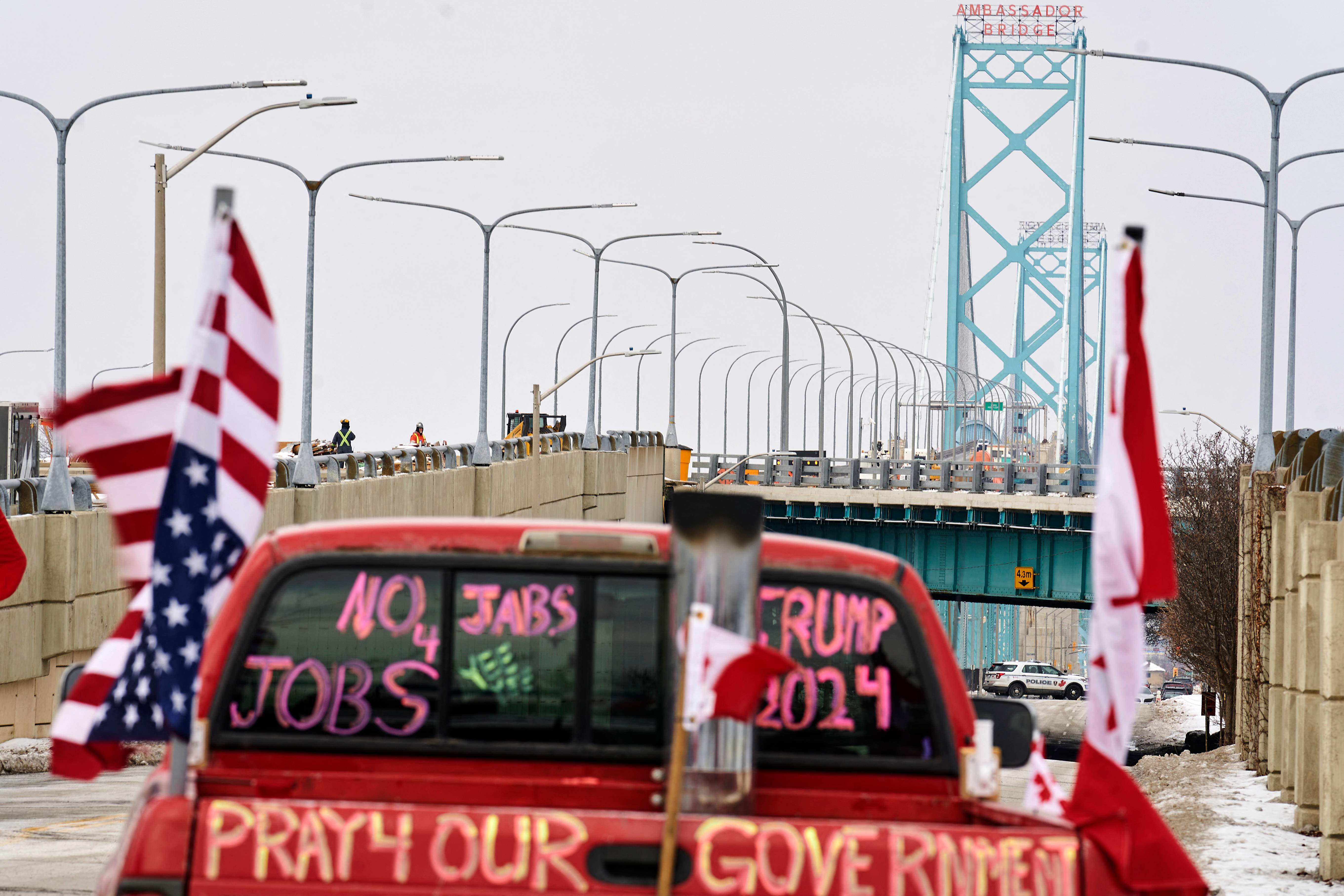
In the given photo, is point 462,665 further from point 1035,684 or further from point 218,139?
point 1035,684

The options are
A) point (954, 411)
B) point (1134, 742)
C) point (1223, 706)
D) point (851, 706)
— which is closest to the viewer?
point (851, 706)

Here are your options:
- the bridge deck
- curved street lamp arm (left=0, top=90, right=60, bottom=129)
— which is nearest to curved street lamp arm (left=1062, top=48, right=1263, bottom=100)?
curved street lamp arm (left=0, top=90, right=60, bottom=129)

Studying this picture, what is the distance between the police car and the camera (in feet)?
259

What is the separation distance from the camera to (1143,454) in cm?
410

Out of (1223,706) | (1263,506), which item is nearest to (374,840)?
(1263,506)

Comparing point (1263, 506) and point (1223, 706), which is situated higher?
point (1263, 506)

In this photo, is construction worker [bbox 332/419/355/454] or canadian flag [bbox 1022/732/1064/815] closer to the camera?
canadian flag [bbox 1022/732/1064/815]

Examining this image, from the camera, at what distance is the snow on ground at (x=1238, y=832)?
504 inches

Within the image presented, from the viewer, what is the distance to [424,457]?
4600 cm

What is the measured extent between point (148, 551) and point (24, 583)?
2131 cm

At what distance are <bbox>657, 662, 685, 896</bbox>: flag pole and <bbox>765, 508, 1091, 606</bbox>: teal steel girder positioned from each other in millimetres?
55633

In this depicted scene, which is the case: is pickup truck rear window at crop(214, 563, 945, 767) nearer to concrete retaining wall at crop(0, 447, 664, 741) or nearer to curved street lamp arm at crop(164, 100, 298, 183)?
concrete retaining wall at crop(0, 447, 664, 741)

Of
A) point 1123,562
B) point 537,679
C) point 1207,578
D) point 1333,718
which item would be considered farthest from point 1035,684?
point 537,679

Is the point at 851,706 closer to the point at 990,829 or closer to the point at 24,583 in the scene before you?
the point at 990,829
